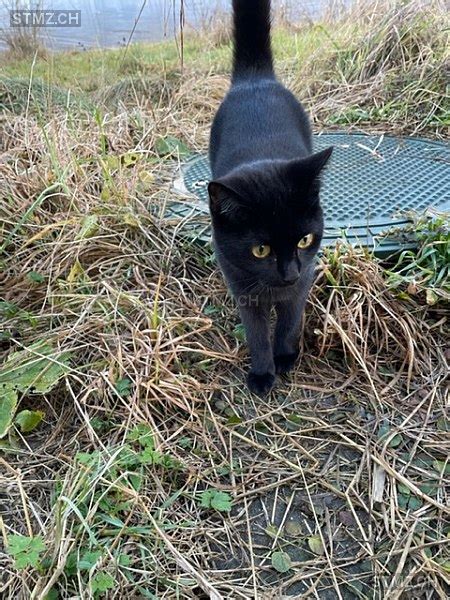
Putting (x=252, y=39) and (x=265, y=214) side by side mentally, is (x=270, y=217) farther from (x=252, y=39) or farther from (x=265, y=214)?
(x=252, y=39)

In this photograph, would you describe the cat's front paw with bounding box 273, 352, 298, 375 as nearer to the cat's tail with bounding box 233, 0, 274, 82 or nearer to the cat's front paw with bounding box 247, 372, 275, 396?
the cat's front paw with bounding box 247, 372, 275, 396

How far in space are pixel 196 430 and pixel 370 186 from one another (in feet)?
3.71

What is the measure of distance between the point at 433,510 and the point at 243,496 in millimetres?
385

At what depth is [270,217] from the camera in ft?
4.05

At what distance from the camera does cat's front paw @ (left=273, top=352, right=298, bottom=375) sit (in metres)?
1.47

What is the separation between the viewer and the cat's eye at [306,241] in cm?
130

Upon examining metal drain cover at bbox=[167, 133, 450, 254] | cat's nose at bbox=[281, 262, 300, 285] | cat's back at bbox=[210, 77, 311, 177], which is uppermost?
cat's back at bbox=[210, 77, 311, 177]

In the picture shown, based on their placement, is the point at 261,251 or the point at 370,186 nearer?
the point at 261,251

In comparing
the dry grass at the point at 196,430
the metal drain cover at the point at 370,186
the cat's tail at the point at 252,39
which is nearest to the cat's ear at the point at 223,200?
the dry grass at the point at 196,430

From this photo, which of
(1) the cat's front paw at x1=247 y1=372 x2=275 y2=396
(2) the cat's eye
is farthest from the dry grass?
(2) the cat's eye

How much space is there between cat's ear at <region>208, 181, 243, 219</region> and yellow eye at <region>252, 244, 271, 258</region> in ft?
0.29

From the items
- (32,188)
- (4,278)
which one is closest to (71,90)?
(32,188)

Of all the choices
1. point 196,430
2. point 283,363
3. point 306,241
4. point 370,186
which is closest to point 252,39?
point 370,186

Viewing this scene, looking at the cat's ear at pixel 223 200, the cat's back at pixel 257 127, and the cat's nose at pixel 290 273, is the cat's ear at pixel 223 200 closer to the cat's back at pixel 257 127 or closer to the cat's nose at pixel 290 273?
the cat's nose at pixel 290 273
